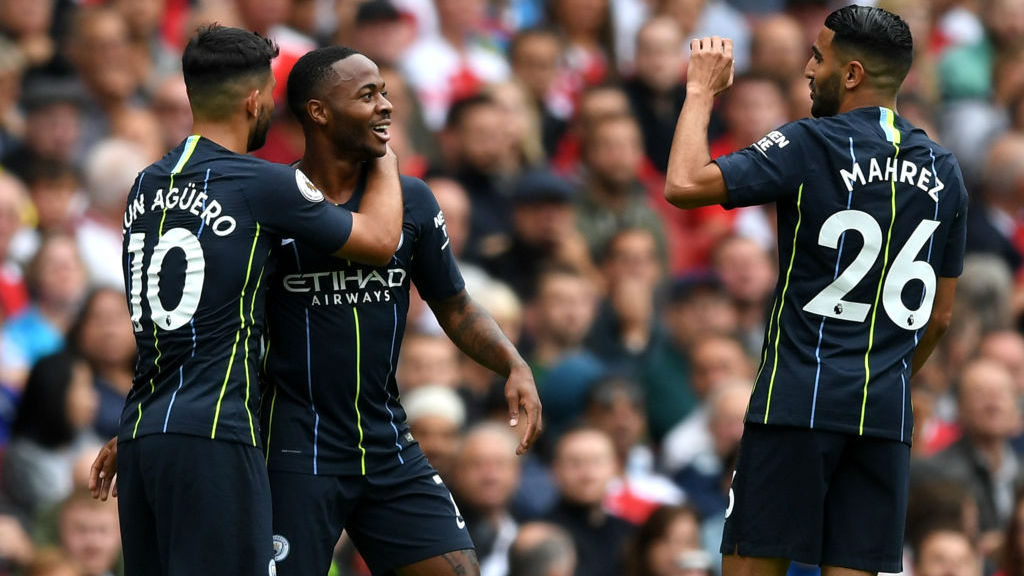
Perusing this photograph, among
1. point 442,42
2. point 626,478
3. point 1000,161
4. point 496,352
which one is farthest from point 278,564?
point 1000,161

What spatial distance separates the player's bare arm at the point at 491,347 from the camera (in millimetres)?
6727

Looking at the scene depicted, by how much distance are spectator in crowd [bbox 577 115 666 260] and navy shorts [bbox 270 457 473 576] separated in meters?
5.85

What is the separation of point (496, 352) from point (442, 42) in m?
6.96

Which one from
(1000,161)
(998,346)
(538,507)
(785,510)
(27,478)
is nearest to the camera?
(785,510)

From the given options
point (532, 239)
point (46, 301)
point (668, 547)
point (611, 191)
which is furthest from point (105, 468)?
point (611, 191)

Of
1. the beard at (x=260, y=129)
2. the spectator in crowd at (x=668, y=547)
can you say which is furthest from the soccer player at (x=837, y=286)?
the spectator in crowd at (x=668, y=547)

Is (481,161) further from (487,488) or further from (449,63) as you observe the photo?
(487,488)

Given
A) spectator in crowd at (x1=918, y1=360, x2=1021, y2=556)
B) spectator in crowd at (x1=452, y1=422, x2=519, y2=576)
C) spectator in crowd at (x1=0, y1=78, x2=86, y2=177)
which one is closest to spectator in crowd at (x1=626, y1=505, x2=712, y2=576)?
spectator in crowd at (x1=452, y1=422, x2=519, y2=576)

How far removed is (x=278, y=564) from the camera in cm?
645

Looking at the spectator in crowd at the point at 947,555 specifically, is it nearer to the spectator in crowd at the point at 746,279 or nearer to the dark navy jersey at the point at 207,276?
the spectator in crowd at the point at 746,279

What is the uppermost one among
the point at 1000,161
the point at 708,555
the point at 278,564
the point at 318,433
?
the point at 1000,161

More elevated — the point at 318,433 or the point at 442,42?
the point at 442,42

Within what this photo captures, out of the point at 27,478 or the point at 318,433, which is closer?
the point at 318,433

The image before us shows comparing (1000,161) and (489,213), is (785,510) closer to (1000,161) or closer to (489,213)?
(489,213)
